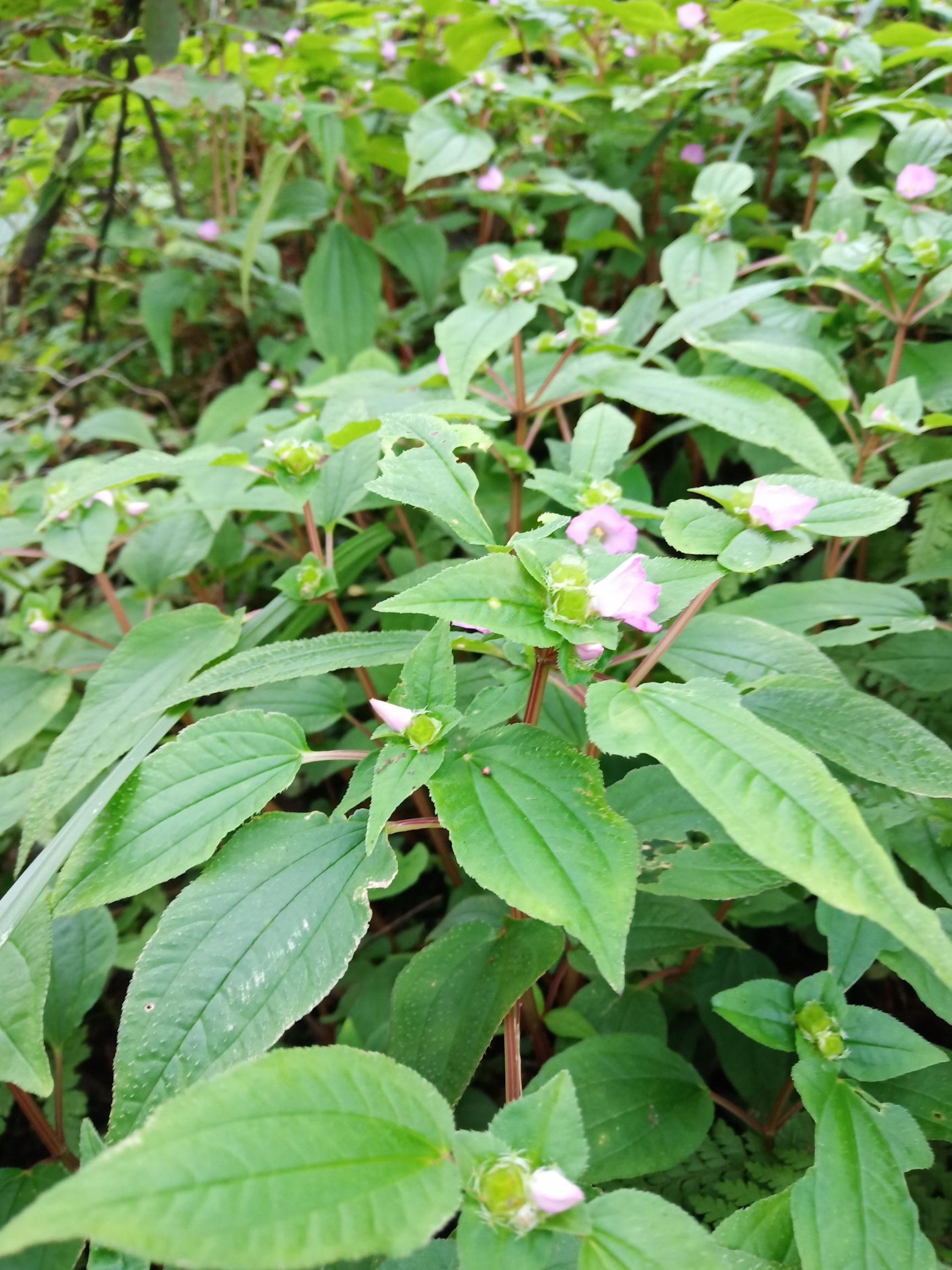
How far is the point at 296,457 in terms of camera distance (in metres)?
1.12

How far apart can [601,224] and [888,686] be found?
1.48 m

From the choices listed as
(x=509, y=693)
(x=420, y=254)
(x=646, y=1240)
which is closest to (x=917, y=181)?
(x=420, y=254)

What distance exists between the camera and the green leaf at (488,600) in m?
0.67

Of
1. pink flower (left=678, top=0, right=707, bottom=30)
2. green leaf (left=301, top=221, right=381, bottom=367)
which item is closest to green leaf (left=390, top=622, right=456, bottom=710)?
green leaf (left=301, top=221, right=381, bottom=367)

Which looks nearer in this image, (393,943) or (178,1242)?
(178,1242)

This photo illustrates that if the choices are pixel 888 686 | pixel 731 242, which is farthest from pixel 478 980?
pixel 731 242

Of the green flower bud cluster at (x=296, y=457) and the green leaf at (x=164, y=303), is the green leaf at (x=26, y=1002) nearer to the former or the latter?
the green flower bud cluster at (x=296, y=457)

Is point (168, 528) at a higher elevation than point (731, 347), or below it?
below

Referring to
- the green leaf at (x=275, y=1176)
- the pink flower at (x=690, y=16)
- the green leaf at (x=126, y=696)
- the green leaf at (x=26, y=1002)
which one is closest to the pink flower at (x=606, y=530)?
the green leaf at (x=126, y=696)

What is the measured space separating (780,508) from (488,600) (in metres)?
0.33

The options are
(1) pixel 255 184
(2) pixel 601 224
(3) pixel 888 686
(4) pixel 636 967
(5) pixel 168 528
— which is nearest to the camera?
(4) pixel 636 967

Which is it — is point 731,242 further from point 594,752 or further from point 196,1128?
point 196,1128

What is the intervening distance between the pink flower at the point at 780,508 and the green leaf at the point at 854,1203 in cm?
58

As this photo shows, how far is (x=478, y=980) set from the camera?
847mm
